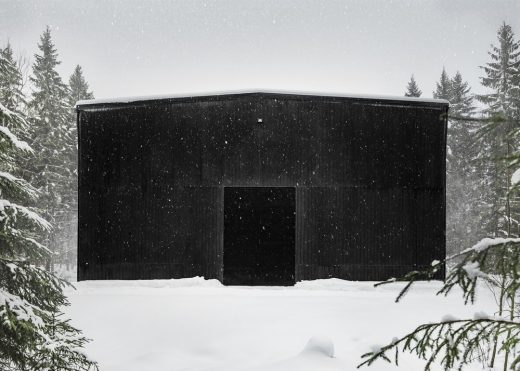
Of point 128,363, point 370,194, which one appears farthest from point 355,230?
point 128,363

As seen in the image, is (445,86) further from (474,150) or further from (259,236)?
(259,236)

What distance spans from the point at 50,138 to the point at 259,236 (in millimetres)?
19797

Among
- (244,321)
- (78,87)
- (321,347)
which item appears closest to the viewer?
(321,347)

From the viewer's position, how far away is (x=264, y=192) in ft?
42.3

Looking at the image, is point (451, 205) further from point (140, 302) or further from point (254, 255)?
point (140, 302)

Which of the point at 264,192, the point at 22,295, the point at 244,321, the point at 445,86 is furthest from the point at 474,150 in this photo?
the point at 22,295

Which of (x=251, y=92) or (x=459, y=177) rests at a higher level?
(x=251, y=92)

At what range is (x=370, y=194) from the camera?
1307 cm

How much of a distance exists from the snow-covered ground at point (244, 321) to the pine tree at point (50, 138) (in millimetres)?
16377

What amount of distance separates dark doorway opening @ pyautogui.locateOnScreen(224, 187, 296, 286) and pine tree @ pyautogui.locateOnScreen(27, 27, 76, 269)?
1613cm

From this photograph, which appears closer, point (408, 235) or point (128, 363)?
point (128, 363)

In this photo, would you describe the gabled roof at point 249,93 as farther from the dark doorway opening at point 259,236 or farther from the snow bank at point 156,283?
the snow bank at point 156,283

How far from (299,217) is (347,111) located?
3.51m

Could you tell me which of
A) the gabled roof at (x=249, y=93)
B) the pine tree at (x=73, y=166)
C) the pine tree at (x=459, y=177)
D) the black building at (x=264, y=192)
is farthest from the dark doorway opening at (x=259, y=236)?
the pine tree at (x=459, y=177)
